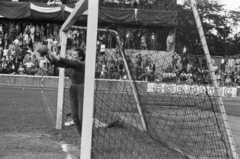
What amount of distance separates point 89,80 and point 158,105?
4601mm

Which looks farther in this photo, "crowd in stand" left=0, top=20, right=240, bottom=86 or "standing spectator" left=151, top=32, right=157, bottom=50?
"crowd in stand" left=0, top=20, right=240, bottom=86

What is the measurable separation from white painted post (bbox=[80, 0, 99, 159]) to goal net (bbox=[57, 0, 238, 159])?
923 mm

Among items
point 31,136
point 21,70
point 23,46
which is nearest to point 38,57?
point 21,70

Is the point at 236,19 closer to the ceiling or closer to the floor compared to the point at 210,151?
closer to the ceiling

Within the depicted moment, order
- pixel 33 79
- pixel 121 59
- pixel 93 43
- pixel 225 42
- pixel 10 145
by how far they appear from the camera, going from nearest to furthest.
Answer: pixel 93 43, pixel 10 145, pixel 121 59, pixel 33 79, pixel 225 42

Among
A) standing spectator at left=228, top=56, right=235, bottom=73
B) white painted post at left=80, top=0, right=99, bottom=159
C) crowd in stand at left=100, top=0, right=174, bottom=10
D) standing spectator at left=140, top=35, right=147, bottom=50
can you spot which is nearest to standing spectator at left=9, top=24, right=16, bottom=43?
crowd in stand at left=100, top=0, right=174, bottom=10

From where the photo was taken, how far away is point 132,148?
7527mm

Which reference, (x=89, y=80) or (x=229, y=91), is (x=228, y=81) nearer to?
(x=229, y=91)

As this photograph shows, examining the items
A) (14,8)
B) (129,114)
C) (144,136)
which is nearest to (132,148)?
(144,136)

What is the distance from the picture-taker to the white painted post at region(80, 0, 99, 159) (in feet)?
17.7

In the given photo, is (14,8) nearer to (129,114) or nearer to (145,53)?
(129,114)

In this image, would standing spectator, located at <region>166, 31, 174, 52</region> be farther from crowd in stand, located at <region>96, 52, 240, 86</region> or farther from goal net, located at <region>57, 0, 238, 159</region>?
crowd in stand, located at <region>96, 52, 240, 86</region>

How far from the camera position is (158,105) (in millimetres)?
9727

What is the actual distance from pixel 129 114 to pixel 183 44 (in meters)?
4.24
